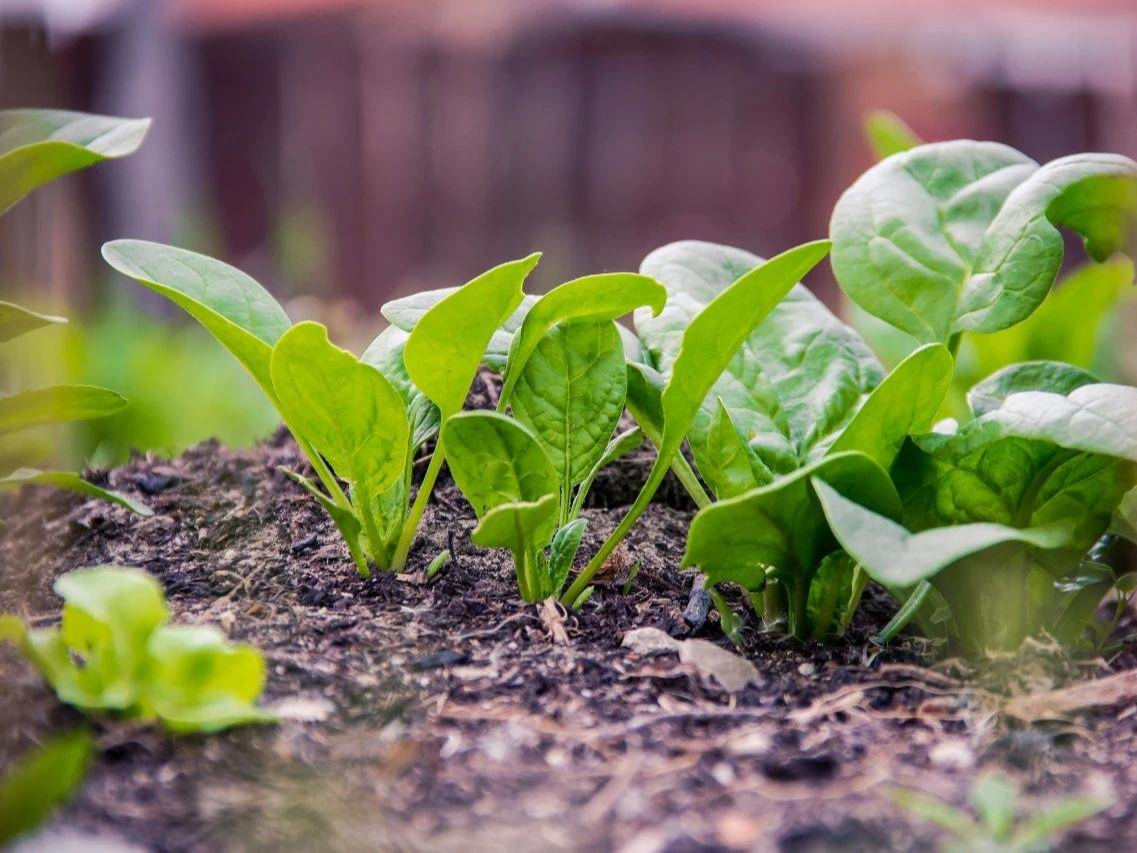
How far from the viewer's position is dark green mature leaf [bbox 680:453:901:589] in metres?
1.01

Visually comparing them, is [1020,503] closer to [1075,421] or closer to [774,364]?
[1075,421]

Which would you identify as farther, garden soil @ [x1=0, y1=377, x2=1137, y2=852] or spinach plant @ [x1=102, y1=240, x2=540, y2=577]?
spinach plant @ [x1=102, y1=240, x2=540, y2=577]

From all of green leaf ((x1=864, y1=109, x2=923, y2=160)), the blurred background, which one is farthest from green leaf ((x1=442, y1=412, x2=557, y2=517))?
the blurred background

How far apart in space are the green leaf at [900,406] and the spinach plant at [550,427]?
24cm

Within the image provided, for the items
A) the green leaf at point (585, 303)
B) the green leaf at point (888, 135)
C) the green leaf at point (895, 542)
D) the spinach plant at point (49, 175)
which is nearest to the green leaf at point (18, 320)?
the spinach plant at point (49, 175)

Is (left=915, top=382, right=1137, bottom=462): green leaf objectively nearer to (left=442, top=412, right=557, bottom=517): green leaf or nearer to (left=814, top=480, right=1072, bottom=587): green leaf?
(left=814, top=480, right=1072, bottom=587): green leaf

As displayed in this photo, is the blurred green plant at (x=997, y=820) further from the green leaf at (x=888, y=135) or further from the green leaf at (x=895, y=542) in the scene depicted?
the green leaf at (x=888, y=135)

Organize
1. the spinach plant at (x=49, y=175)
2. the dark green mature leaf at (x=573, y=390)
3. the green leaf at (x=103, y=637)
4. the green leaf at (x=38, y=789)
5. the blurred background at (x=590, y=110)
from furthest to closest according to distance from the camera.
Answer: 1. the blurred background at (x=590, y=110)
2. the dark green mature leaf at (x=573, y=390)
3. the spinach plant at (x=49, y=175)
4. the green leaf at (x=103, y=637)
5. the green leaf at (x=38, y=789)

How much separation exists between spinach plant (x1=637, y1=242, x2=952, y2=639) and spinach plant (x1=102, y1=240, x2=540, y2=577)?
27 cm

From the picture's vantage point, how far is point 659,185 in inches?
272

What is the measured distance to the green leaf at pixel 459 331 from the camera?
41.6 inches

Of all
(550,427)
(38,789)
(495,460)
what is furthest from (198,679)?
(550,427)

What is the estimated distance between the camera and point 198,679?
866 millimetres

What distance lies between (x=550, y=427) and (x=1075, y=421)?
21.3 inches
